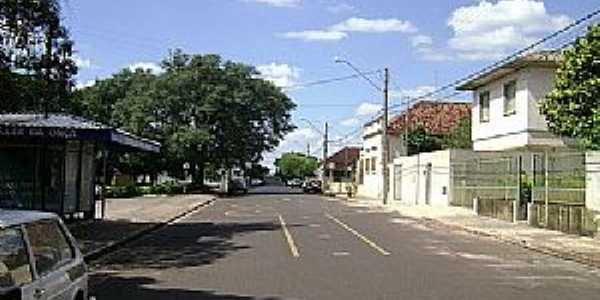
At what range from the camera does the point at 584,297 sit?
46.5ft

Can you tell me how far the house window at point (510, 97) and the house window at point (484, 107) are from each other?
2.83 m

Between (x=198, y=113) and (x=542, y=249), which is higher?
(x=198, y=113)

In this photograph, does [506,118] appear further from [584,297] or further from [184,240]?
[584,297]

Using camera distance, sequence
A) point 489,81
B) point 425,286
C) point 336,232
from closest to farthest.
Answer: point 425,286
point 336,232
point 489,81

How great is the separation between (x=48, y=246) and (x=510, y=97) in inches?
1576

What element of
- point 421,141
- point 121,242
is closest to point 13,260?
point 121,242

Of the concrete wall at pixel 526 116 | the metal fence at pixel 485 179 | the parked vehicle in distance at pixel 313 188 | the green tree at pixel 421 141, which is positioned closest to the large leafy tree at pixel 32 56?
the metal fence at pixel 485 179

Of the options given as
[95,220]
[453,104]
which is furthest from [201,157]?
[95,220]

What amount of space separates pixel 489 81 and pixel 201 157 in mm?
31723

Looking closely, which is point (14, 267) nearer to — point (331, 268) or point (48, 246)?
point (48, 246)

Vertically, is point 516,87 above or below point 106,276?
above

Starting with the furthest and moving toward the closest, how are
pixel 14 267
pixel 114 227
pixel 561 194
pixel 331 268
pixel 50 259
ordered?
pixel 561 194, pixel 114 227, pixel 331 268, pixel 50 259, pixel 14 267

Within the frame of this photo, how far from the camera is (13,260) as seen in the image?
7031 mm

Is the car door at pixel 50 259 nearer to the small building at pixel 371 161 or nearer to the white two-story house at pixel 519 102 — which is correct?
the white two-story house at pixel 519 102
